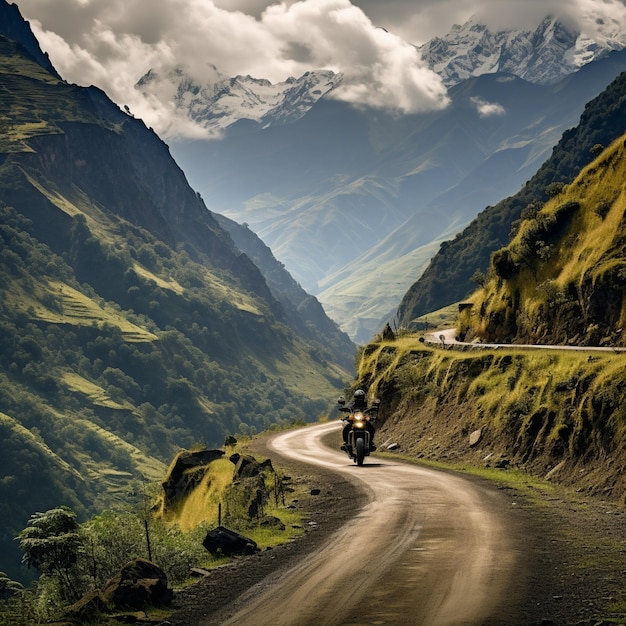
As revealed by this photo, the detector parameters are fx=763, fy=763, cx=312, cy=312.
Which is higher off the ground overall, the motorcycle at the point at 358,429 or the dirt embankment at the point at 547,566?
the motorcycle at the point at 358,429

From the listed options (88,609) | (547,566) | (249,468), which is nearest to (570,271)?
(249,468)

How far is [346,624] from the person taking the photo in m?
12.0

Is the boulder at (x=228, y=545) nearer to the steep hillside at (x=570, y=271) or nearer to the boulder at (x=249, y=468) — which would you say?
the boulder at (x=249, y=468)

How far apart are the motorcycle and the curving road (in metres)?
8.48

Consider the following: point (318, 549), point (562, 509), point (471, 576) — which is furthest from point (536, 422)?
point (471, 576)

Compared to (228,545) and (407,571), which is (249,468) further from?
(407,571)

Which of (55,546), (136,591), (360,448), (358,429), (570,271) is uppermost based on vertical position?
(570,271)

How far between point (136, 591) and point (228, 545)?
500 centimetres

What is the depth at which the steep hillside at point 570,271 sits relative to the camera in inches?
1553

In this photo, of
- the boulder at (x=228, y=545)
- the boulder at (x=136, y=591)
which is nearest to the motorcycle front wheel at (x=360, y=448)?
the boulder at (x=228, y=545)

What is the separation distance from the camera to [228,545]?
18922 mm

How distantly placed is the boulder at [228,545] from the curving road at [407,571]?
1.99 m

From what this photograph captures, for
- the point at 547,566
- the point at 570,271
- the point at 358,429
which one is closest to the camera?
the point at 547,566

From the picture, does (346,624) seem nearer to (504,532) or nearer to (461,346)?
(504,532)
